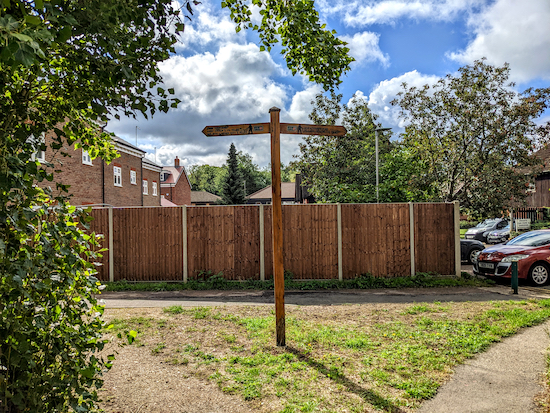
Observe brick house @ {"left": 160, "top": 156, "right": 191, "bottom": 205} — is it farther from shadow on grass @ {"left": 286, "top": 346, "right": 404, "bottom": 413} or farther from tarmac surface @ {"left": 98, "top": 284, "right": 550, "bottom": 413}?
shadow on grass @ {"left": 286, "top": 346, "right": 404, "bottom": 413}

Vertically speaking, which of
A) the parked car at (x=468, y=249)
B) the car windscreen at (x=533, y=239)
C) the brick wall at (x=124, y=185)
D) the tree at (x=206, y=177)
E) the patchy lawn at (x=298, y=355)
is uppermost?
the tree at (x=206, y=177)

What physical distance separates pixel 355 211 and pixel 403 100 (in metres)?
4.66

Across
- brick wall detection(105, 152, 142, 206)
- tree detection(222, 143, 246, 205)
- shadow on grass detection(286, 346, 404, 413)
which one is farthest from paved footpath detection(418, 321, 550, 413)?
tree detection(222, 143, 246, 205)

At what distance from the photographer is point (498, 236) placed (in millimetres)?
22375

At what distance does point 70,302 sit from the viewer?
8.00 feet

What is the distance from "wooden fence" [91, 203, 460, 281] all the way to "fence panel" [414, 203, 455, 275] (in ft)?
0.10

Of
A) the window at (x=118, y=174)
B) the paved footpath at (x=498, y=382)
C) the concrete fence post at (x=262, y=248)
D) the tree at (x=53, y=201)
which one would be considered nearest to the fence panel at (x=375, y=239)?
the concrete fence post at (x=262, y=248)

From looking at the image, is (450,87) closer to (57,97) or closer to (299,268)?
(299,268)

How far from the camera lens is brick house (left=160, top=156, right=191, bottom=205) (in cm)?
4456

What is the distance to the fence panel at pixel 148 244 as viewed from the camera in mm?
10750

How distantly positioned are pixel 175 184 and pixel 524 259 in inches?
1580

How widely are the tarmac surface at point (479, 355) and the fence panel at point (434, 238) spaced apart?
100 centimetres

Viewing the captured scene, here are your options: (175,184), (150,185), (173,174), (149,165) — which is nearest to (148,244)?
(149,165)

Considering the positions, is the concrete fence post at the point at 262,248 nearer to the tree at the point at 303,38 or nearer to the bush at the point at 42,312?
the tree at the point at 303,38
